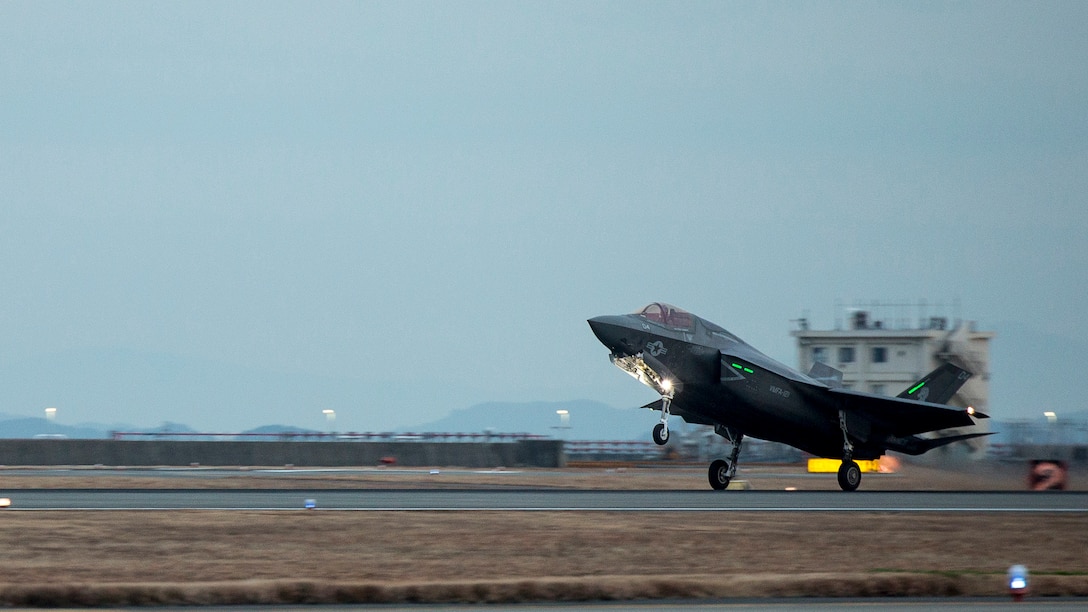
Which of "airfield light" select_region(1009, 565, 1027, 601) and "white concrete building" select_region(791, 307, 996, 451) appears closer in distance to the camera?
"airfield light" select_region(1009, 565, 1027, 601)

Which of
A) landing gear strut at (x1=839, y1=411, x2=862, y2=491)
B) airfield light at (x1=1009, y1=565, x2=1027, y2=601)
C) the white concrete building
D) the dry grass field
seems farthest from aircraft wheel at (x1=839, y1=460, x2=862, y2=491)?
the white concrete building

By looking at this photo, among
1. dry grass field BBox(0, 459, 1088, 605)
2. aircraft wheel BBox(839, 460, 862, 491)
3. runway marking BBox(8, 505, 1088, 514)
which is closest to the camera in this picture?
dry grass field BBox(0, 459, 1088, 605)

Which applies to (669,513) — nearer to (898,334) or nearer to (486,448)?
(486,448)

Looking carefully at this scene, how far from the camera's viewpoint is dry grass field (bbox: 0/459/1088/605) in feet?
43.1

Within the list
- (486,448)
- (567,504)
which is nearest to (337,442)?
(486,448)

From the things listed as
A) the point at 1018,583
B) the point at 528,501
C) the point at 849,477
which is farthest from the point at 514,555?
the point at 849,477

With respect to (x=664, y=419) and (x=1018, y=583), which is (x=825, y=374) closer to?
(x=664, y=419)

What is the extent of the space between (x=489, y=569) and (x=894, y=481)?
1039 inches

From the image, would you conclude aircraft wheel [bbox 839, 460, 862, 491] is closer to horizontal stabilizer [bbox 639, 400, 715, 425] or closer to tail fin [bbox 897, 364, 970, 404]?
horizontal stabilizer [bbox 639, 400, 715, 425]

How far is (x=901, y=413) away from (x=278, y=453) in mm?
27027

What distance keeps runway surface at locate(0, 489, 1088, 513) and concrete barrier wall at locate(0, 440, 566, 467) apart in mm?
22894

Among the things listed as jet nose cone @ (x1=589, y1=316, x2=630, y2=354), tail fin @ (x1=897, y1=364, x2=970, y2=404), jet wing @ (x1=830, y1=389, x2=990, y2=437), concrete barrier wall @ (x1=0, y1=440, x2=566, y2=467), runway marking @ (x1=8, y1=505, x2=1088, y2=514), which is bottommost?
runway marking @ (x1=8, y1=505, x2=1088, y2=514)

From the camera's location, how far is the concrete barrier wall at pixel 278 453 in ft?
153

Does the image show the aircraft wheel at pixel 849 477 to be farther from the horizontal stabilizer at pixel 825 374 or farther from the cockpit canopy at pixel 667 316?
the cockpit canopy at pixel 667 316
